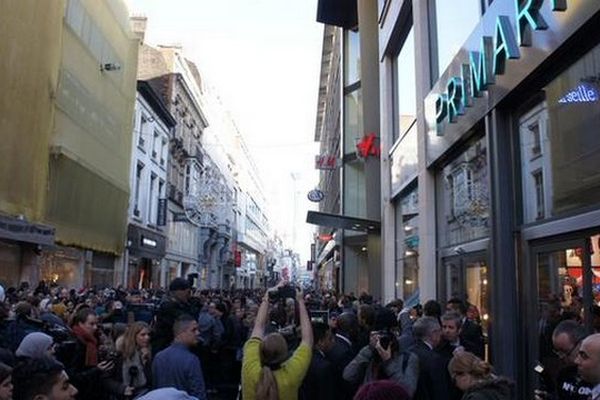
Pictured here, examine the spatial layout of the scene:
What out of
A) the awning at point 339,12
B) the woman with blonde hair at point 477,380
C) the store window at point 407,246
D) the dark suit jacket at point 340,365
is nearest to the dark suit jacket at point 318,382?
the dark suit jacket at point 340,365

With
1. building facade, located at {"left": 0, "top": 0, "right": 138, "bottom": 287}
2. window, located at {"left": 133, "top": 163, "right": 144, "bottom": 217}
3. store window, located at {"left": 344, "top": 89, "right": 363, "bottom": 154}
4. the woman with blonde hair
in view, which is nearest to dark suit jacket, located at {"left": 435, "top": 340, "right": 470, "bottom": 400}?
the woman with blonde hair

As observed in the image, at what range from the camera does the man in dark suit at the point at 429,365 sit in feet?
16.5

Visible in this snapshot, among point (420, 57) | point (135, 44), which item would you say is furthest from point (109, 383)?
point (135, 44)

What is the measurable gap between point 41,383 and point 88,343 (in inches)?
143

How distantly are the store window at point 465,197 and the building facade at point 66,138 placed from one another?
12393 mm

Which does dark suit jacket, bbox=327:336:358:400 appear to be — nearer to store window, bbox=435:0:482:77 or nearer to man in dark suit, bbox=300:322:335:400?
man in dark suit, bbox=300:322:335:400

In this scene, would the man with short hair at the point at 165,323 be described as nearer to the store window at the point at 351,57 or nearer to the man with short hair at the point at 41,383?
the man with short hair at the point at 41,383

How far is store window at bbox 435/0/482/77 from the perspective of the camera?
35.0 feet

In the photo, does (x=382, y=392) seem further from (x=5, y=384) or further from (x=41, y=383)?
(x=5, y=384)

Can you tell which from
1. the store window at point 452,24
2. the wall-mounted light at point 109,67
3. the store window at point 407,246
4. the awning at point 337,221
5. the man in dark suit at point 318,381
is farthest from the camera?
the wall-mounted light at point 109,67

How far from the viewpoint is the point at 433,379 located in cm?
508

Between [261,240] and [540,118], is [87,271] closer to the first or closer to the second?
[540,118]

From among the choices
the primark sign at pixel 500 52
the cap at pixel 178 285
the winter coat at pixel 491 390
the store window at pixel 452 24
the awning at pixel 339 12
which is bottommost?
the winter coat at pixel 491 390

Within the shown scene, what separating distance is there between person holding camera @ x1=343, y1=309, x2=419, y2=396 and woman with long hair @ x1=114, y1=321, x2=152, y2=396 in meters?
1.94
